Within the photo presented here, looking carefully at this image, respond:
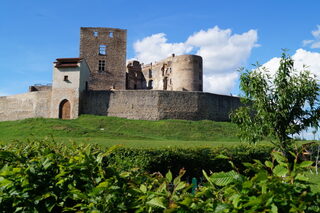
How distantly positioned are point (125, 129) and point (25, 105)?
16.8 meters

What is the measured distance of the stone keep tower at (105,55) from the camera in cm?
4641

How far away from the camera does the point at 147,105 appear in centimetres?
3588

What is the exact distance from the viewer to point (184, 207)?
1.85 m

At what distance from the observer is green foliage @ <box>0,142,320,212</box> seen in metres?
1.78

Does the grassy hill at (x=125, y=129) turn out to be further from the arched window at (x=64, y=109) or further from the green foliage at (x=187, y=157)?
the green foliage at (x=187, y=157)

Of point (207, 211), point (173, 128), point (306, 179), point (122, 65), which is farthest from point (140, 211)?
point (122, 65)

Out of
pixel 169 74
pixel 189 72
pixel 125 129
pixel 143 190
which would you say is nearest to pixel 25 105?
pixel 125 129

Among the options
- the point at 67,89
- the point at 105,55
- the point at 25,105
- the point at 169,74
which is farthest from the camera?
the point at 169,74

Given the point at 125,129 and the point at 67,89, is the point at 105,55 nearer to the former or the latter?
the point at 67,89

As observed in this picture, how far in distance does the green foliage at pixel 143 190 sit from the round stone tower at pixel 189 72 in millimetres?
46282

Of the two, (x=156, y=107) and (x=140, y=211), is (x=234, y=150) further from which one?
(x=156, y=107)

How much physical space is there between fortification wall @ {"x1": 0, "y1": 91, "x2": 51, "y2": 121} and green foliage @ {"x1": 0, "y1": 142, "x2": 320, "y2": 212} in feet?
121

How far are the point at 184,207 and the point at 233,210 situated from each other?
27cm

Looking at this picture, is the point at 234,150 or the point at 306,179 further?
the point at 234,150
